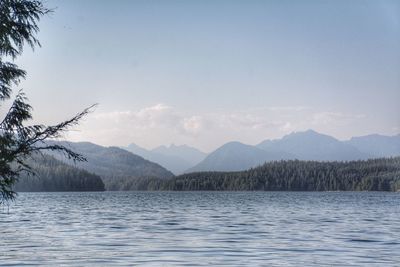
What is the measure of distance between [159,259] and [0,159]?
1304 centimetres

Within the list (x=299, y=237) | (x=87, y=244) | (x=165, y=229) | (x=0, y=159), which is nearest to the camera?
(x=0, y=159)

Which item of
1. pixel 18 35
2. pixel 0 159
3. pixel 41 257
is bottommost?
pixel 41 257

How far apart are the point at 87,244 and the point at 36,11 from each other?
67.8 ft

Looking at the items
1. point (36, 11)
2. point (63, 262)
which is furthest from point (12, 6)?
point (63, 262)

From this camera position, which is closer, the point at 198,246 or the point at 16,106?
the point at 16,106

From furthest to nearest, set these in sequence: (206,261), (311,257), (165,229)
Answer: (165,229), (311,257), (206,261)

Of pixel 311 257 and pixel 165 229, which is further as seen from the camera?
pixel 165 229

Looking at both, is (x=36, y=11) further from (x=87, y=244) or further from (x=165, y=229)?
(x=165, y=229)

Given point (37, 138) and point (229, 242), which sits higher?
point (37, 138)

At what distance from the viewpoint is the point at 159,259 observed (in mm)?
29750

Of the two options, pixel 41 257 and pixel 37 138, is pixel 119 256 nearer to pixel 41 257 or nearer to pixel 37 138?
pixel 41 257

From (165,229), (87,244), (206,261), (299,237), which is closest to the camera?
(206,261)

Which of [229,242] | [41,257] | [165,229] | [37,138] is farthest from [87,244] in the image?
[37,138]

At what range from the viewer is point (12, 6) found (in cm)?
1917
